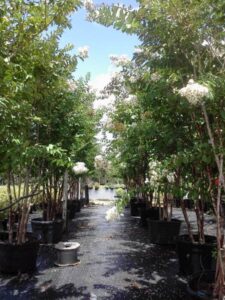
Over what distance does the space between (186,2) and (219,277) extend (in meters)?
2.16

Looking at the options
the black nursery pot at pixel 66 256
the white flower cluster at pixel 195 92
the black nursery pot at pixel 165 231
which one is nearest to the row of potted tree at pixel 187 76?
the white flower cluster at pixel 195 92

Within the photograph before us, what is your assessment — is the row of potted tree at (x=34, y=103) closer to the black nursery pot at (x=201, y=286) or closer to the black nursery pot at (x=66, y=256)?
the black nursery pot at (x=66, y=256)

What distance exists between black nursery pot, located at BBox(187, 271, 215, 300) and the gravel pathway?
0.53m

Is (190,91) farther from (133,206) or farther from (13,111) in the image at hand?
(133,206)

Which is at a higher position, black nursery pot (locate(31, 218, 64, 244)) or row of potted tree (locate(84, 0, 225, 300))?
row of potted tree (locate(84, 0, 225, 300))

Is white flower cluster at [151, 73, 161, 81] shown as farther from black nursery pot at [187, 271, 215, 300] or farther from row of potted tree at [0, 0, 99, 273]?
black nursery pot at [187, 271, 215, 300]

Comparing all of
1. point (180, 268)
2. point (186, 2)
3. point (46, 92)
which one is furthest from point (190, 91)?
point (180, 268)

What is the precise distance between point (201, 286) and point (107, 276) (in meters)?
1.43

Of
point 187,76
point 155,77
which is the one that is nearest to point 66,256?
point 155,77

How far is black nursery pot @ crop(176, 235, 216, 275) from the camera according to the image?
4207 mm

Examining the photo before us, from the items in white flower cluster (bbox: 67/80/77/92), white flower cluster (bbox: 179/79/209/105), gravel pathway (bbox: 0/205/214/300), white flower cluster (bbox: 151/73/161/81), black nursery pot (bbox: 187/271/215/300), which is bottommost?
gravel pathway (bbox: 0/205/214/300)

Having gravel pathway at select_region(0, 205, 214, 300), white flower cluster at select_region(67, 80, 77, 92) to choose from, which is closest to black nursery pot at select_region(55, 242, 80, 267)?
gravel pathway at select_region(0, 205, 214, 300)

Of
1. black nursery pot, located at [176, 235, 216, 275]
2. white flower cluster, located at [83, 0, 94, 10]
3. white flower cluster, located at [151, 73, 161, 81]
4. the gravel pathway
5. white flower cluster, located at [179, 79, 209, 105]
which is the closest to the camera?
white flower cluster, located at [179, 79, 209, 105]

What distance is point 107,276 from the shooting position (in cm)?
439
